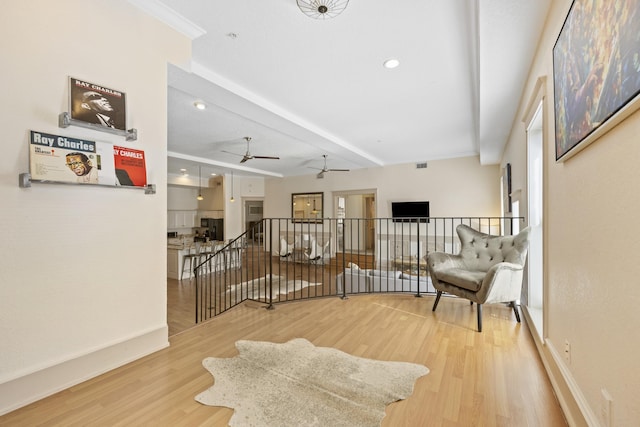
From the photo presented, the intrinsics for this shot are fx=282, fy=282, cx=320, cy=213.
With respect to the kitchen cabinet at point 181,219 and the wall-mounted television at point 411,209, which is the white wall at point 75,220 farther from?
the kitchen cabinet at point 181,219

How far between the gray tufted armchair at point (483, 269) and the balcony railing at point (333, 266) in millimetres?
457

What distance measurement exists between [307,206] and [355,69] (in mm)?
6784

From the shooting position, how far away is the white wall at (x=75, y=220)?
A: 1600mm

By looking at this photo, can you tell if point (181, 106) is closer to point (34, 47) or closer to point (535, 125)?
point (34, 47)

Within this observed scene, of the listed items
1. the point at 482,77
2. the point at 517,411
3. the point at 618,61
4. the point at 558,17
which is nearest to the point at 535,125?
the point at 482,77

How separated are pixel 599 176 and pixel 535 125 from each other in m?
1.89

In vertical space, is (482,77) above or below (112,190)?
above

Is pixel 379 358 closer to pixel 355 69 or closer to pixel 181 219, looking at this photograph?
pixel 355 69

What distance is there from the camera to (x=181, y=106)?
13.1 feet

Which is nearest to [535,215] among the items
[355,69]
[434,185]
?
[355,69]

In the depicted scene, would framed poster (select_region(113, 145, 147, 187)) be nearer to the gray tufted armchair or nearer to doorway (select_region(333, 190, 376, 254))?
the gray tufted armchair

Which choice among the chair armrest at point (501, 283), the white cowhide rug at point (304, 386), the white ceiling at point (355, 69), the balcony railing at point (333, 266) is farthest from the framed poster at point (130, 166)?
the chair armrest at point (501, 283)

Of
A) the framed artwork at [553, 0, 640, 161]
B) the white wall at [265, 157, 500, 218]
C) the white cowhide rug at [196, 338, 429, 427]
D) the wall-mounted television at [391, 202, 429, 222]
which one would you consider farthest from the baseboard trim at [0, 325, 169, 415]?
the white wall at [265, 157, 500, 218]

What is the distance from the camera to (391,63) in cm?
288
